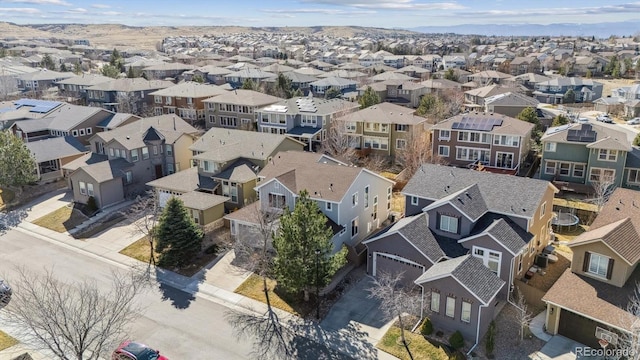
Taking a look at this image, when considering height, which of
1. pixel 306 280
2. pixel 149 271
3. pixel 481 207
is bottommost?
pixel 149 271

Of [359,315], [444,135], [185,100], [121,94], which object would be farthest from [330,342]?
[121,94]

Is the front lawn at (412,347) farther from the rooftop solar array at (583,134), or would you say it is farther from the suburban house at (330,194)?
the rooftop solar array at (583,134)

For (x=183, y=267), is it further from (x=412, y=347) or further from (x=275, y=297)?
(x=412, y=347)

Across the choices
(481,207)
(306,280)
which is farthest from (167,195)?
(481,207)

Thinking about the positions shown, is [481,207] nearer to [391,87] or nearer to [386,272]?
[386,272]

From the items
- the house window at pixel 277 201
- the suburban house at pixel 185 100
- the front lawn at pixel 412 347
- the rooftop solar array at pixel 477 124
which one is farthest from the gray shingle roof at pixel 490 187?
the suburban house at pixel 185 100

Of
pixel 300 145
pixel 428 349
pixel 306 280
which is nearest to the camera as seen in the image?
pixel 428 349
